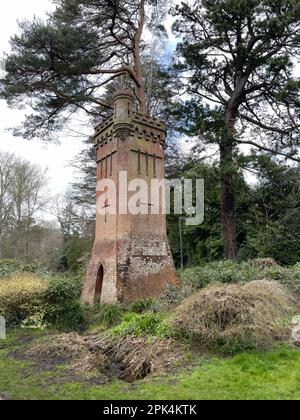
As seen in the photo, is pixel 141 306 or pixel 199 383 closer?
pixel 199 383

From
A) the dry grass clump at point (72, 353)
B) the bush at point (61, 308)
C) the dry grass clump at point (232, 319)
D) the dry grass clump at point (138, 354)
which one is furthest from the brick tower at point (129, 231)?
the dry grass clump at point (232, 319)

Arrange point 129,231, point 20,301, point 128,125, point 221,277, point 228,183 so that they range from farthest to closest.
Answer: point 228,183
point 128,125
point 129,231
point 20,301
point 221,277

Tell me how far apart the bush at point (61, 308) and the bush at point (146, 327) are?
208 centimetres

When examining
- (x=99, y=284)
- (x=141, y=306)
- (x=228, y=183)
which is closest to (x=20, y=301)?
(x=99, y=284)

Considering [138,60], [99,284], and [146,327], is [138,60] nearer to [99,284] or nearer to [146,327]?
[99,284]

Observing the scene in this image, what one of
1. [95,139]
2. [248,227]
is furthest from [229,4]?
[248,227]

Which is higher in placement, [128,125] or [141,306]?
[128,125]

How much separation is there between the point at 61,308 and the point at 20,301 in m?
1.24

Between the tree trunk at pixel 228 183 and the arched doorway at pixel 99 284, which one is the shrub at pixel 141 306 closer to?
the arched doorway at pixel 99 284

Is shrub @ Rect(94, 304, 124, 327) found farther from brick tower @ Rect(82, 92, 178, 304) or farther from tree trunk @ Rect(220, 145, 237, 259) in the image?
tree trunk @ Rect(220, 145, 237, 259)

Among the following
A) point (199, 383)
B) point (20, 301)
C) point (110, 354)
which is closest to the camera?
point (199, 383)

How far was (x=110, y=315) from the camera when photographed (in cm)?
910

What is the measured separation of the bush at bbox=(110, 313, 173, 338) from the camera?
6752mm

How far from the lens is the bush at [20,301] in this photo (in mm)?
9531
